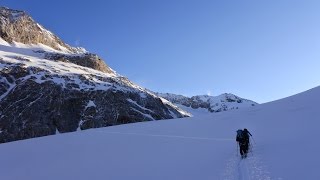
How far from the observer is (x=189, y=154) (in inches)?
818

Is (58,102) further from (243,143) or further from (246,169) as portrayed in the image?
(246,169)

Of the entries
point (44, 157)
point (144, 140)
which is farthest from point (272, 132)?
point (44, 157)

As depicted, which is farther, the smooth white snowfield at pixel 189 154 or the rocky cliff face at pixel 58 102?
the rocky cliff face at pixel 58 102

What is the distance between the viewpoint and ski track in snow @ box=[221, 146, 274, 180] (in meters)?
13.1

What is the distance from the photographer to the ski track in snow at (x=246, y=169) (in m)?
13.1

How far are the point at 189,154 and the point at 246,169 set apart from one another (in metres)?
6.14

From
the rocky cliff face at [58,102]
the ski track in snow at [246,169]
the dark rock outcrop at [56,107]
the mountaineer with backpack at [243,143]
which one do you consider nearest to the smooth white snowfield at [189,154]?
the ski track in snow at [246,169]

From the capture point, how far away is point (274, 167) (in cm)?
1426

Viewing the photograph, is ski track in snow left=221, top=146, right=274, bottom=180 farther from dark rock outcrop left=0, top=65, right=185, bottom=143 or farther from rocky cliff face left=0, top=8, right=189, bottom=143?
dark rock outcrop left=0, top=65, right=185, bottom=143

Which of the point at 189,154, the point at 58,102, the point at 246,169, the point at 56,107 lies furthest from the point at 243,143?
the point at 58,102

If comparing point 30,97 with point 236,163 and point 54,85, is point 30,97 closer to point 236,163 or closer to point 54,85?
point 54,85

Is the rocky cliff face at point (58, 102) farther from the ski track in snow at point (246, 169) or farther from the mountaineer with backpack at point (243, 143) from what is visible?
the ski track in snow at point (246, 169)

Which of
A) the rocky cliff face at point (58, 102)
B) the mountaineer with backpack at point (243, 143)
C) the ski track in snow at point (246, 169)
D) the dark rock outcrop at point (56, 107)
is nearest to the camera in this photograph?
the ski track in snow at point (246, 169)

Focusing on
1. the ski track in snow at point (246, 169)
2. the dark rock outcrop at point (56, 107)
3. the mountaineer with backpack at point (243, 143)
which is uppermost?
the dark rock outcrop at point (56, 107)
